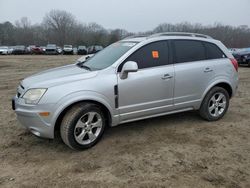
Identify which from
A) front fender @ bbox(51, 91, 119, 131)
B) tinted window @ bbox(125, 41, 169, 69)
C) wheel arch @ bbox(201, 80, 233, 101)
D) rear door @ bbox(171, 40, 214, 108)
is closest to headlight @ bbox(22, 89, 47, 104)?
front fender @ bbox(51, 91, 119, 131)

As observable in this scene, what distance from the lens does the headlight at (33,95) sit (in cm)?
374

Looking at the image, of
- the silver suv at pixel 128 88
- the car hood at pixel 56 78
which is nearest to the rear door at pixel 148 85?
the silver suv at pixel 128 88

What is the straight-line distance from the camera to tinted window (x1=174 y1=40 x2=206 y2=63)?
4.88 meters

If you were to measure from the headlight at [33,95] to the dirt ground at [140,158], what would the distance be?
84 cm

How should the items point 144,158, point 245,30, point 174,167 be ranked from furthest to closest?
point 245,30 → point 144,158 → point 174,167

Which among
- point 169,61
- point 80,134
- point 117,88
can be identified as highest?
point 169,61

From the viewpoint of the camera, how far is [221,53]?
17.6 ft

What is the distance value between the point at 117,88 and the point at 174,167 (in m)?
1.49

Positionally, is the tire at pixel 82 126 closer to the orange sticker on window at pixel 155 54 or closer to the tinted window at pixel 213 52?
the orange sticker on window at pixel 155 54

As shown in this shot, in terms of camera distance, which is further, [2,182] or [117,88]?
[117,88]

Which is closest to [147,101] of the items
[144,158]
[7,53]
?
[144,158]

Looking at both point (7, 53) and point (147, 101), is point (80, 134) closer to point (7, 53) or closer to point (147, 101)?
point (147, 101)

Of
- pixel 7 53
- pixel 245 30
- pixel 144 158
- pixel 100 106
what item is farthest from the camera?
pixel 245 30

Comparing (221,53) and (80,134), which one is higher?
(221,53)
